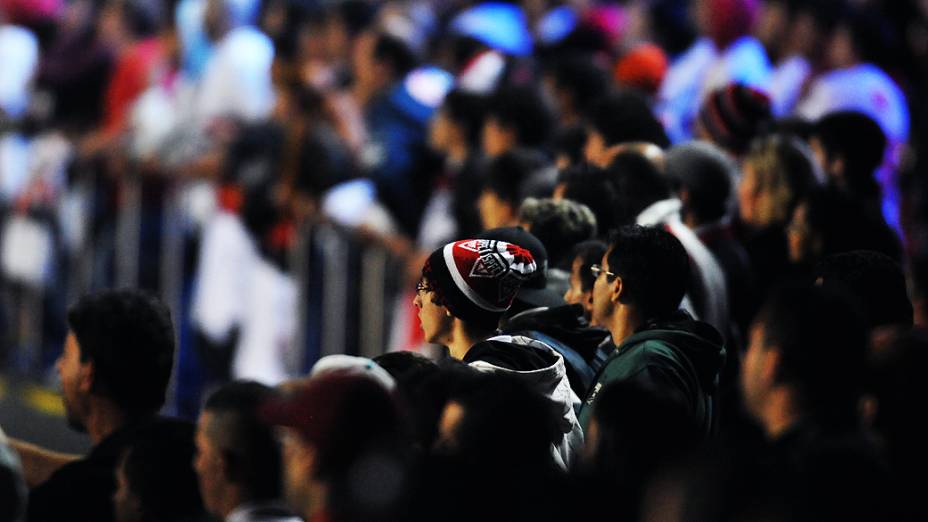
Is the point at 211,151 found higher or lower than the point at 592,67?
lower

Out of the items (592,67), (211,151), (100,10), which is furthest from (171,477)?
(100,10)

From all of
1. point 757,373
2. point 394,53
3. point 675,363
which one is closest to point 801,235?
point 675,363

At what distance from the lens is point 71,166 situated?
11.9 meters

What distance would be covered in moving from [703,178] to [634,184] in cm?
28

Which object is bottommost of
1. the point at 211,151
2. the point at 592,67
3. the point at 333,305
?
the point at 333,305

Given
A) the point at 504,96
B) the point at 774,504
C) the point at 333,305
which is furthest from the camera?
the point at 333,305

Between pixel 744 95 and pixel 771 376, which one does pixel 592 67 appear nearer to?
pixel 744 95

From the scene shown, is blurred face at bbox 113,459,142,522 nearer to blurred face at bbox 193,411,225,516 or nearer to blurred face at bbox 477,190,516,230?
blurred face at bbox 193,411,225,516

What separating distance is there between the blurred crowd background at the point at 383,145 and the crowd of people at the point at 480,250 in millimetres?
23

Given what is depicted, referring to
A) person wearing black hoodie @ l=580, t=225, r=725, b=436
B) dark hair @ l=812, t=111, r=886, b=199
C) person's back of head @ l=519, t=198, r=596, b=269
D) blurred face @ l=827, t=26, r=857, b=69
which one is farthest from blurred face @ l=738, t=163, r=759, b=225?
blurred face @ l=827, t=26, r=857, b=69

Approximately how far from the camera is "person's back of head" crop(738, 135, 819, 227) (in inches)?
281

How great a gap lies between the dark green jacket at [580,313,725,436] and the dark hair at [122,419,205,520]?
4.38ft

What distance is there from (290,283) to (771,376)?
649cm

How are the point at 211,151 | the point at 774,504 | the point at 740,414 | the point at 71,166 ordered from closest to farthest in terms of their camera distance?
the point at 774,504
the point at 740,414
the point at 211,151
the point at 71,166
